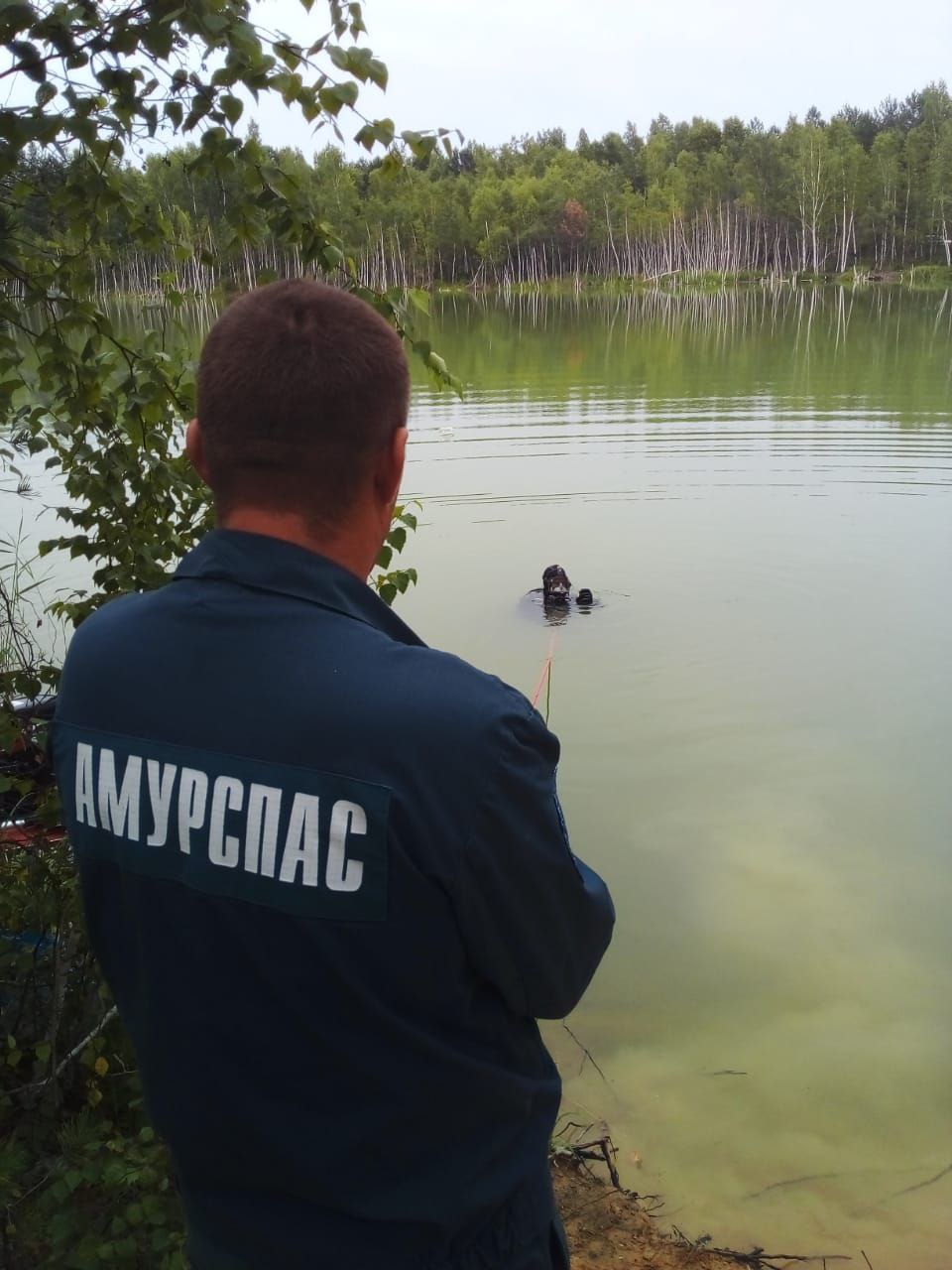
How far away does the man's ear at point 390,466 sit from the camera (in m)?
1.35

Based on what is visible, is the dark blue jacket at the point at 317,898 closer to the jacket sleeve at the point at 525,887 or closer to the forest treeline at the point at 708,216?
the jacket sleeve at the point at 525,887

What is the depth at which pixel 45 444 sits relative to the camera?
2992mm

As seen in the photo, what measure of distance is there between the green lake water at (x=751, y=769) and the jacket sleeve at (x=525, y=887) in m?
2.51

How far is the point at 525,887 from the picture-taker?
4.24ft

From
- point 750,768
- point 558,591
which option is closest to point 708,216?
point 558,591

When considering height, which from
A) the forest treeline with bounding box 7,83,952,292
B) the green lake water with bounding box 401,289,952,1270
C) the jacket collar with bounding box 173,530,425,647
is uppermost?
the forest treeline with bounding box 7,83,952,292

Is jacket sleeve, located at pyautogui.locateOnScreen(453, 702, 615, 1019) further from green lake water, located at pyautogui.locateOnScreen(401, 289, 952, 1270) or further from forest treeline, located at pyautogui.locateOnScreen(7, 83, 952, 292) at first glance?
forest treeline, located at pyautogui.locateOnScreen(7, 83, 952, 292)

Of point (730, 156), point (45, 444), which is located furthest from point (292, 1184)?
point (730, 156)

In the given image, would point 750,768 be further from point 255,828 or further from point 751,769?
point 255,828

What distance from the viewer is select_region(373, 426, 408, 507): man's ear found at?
53.3 inches

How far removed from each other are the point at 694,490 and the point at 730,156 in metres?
90.6

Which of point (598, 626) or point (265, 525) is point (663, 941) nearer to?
point (265, 525)

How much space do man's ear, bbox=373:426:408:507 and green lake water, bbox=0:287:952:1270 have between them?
2.95m

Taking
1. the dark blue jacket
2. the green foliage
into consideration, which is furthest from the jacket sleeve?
the green foliage
